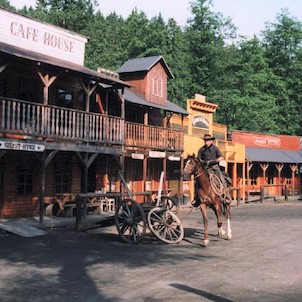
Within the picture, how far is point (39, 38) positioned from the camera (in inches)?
745

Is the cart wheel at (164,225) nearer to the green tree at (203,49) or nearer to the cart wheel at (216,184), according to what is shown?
the cart wheel at (216,184)

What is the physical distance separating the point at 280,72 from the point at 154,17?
18.9 m

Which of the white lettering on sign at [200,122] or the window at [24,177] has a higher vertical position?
the white lettering on sign at [200,122]

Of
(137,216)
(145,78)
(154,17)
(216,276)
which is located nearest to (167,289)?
(216,276)

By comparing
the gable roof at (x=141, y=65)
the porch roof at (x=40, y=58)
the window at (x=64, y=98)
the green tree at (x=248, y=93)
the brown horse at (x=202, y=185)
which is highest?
the green tree at (x=248, y=93)

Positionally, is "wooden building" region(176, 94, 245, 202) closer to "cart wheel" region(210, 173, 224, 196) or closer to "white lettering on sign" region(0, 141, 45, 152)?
"white lettering on sign" region(0, 141, 45, 152)

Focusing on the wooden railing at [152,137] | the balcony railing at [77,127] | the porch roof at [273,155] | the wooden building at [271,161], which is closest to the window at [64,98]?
the balcony railing at [77,127]

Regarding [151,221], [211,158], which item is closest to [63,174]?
[151,221]

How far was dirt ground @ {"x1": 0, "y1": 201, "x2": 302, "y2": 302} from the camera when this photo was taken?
7152 millimetres

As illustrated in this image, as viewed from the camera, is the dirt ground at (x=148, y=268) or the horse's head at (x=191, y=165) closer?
the dirt ground at (x=148, y=268)

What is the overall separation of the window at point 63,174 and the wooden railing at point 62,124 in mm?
2051

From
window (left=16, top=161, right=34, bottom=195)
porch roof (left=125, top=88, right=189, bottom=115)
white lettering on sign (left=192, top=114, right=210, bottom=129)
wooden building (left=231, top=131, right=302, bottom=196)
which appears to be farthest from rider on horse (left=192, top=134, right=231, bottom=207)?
wooden building (left=231, top=131, right=302, bottom=196)

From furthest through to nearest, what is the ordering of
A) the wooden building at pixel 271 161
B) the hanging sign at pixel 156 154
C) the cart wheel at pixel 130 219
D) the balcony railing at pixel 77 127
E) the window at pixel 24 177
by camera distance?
the wooden building at pixel 271 161 → the hanging sign at pixel 156 154 → the window at pixel 24 177 → the balcony railing at pixel 77 127 → the cart wheel at pixel 130 219

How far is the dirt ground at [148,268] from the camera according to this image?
715 cm
